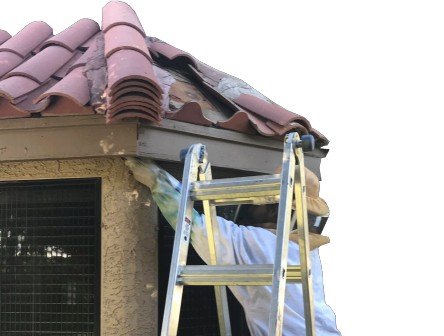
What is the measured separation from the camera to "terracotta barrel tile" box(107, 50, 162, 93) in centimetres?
411

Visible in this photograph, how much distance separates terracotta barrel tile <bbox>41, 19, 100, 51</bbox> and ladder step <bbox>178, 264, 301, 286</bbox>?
2030 millimetres

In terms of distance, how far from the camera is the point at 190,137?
4.59 m

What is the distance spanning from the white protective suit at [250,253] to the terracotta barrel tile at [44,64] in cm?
96

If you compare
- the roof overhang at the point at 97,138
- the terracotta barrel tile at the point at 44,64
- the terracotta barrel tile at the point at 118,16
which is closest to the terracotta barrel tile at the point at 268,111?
the roof overhang at the point at 97,138

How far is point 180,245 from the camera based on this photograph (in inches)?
150

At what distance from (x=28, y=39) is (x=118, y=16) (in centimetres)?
67

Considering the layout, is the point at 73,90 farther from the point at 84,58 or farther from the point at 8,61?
the point at 8,61

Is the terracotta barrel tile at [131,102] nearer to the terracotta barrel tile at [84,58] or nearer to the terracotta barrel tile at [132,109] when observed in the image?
the terracotta barrel tile at [132,109]

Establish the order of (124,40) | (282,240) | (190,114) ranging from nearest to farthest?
(282,240) → (190,114) → (124,40)

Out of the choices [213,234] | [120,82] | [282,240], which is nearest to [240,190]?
[282,240]

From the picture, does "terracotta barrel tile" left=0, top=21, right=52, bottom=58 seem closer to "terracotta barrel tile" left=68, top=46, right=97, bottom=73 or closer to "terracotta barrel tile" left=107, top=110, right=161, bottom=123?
"terracotta barrel tile" left=68, top=46, right=97, bottom=73

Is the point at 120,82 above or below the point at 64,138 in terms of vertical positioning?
above

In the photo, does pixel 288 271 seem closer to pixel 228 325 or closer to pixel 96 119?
pixel 228 325

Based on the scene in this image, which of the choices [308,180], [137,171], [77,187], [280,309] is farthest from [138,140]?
[280,309]
